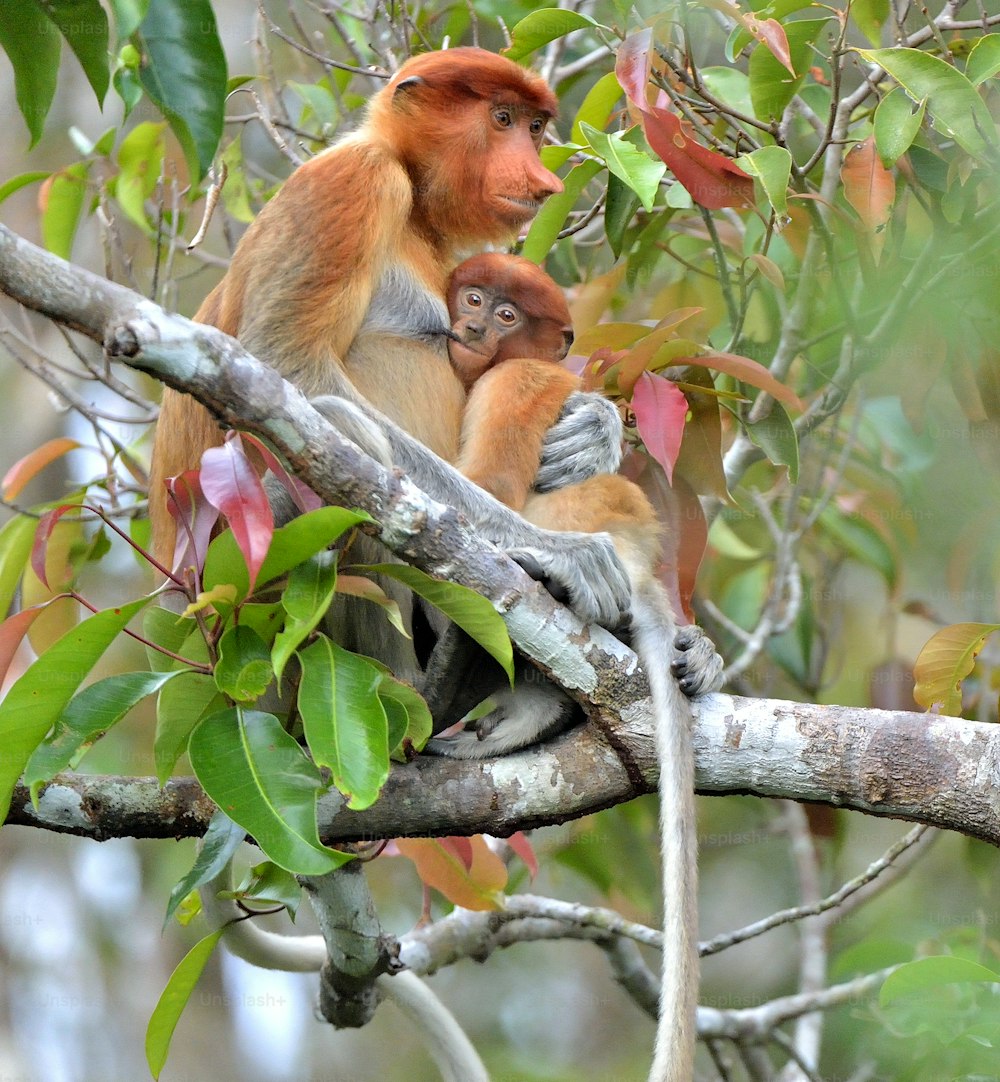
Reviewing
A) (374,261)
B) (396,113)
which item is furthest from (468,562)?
(396,113)

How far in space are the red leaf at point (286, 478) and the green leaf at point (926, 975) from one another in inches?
56.8

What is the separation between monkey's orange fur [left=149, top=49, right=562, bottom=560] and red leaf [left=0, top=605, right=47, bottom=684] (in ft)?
1.94

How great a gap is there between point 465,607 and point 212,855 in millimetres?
762

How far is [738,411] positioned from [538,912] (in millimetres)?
1606

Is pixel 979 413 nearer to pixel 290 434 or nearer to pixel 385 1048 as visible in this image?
pixel 290 434

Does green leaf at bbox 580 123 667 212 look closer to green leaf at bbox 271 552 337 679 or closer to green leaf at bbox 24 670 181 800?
green leaf at bbox 271 552 337 679

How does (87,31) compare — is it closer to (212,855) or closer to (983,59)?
(212,855)

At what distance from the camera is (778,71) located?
3.21 meters

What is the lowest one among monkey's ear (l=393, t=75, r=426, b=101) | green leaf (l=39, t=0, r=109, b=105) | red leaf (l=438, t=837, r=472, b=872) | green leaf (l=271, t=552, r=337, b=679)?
red leaf (l=438, t=837, r=472, b=872)

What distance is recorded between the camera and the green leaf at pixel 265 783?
218 cm

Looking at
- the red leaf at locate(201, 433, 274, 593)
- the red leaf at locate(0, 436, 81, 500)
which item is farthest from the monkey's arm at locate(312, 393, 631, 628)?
the red leaf at locate(0, 436, 81, 500)

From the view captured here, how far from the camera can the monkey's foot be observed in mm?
3143

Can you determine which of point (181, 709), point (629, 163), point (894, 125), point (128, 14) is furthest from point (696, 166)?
point (181, 709)

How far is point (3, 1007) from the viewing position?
7.71 metres
